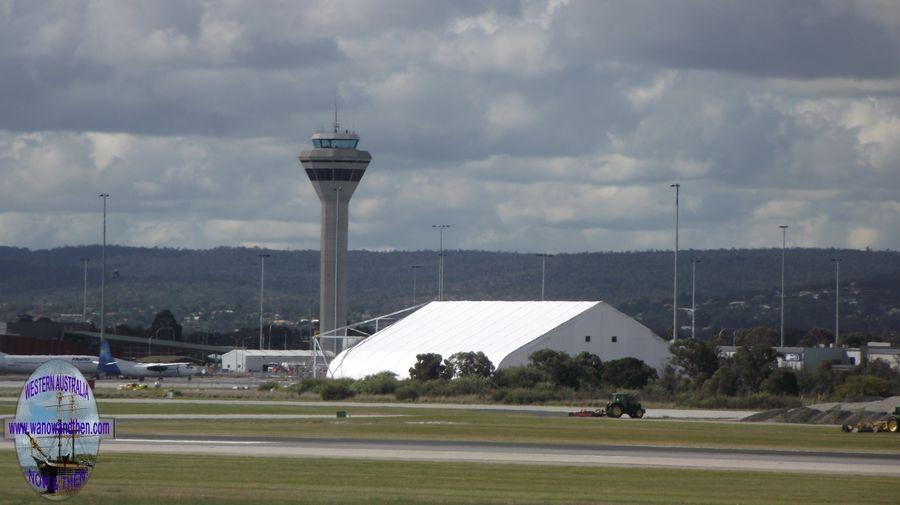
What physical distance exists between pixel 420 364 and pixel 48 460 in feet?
278

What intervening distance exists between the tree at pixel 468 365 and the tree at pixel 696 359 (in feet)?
46.0

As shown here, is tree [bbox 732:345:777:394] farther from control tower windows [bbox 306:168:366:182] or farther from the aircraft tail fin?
control tower windows [bbox 306:168:366:182]

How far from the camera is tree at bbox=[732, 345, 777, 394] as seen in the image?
90.9 meters

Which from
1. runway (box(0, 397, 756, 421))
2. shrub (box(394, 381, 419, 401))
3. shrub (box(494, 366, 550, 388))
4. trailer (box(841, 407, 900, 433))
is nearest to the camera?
trailer (box(841, 407, 900, 433))

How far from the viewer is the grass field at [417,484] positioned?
32.8 meters

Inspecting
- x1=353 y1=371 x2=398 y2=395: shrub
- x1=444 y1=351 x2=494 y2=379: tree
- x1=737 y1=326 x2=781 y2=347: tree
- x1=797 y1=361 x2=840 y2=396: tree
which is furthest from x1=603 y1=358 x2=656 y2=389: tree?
x1=737 y1=326 x2=781 y2=347: tree

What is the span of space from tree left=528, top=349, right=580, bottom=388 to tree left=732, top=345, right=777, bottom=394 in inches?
491

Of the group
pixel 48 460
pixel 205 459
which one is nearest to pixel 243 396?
pixel 205 459

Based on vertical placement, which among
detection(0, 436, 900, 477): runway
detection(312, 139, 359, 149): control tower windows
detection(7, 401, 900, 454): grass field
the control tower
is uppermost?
detection(312, 139, 359, 149): control tower windows

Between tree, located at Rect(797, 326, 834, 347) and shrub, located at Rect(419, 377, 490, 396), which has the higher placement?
tree, located at Rect(797, 326, 834, 347)

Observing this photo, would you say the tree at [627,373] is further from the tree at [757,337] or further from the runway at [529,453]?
the tree at [757,337]

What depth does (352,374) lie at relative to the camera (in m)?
120

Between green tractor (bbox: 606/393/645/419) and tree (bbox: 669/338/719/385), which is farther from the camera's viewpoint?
tree (bbox: 669/338/719/385)

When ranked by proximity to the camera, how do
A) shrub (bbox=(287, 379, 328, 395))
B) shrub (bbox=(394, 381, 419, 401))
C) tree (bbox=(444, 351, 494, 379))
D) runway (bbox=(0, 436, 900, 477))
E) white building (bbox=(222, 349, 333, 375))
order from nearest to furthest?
1. runway (bbox=(0, 436, 900, 477))
2. shrub (bbox=(394, 381, 419, 401))
3. shrub (bbox=(287, 379, 328, 395))
4. tree (bbox=(444, 351, 494, 379))
5. white building (bbox=(222, 349, 333, 375))
